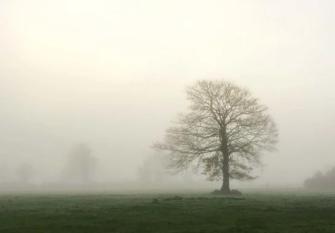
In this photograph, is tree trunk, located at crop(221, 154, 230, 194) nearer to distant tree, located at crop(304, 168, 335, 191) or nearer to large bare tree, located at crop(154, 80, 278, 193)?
large bare tree, located at crop(154, 80, 278, 193)

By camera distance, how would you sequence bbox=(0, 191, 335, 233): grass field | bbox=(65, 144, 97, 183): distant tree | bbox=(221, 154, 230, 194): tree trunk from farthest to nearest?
bbox=(65, 144, 97, 183): distant tree < bbox=(221, 154, 230, 194): tree trunk < bbox=(0, 191, 335, 233): grass field

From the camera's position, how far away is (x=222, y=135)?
180ft

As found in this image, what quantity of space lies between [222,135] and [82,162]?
117216 millimetres

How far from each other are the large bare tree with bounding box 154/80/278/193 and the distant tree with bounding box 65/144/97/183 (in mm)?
114016

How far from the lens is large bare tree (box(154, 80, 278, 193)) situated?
54875 millimetres

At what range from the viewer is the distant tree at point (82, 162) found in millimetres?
165913

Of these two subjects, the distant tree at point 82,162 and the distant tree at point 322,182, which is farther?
the distant tree at point 82,162

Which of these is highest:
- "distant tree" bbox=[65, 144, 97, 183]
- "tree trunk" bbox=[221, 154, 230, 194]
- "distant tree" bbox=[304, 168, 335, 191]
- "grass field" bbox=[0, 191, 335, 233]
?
"distant tree" bbox=[65, 144, 97, 183]

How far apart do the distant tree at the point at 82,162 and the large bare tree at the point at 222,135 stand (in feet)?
374

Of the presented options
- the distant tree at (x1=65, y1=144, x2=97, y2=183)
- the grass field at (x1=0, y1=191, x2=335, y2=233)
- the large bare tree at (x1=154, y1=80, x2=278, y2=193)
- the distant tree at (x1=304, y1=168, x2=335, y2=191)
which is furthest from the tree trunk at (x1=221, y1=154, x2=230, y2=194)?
the distant tree at (x1=65, y1=144, x2=97, y2=183)

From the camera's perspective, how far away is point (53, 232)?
20875 millimetres

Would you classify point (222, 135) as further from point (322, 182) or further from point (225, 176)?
point (322, 182)

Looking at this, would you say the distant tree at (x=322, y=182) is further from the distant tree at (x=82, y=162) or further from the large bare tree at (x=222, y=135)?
the distant tree at (x=82, y=162)

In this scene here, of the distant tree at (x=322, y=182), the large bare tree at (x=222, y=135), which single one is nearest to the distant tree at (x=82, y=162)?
the distant tree at (x=322, y=182)
